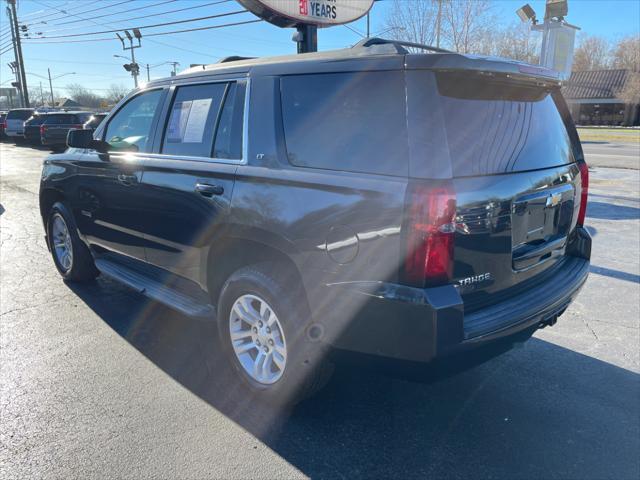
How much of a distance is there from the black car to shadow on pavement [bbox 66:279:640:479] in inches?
10.6

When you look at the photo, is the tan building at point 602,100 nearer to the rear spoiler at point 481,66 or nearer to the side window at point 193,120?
the rear spoiler at point 481,66

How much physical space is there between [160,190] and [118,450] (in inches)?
69.7

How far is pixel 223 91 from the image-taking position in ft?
10.9

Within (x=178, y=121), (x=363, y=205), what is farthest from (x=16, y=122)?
(x=363, y=205)

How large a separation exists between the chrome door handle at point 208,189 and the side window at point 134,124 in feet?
3.06

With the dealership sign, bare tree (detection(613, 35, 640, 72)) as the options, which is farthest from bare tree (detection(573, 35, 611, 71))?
the dealership sign

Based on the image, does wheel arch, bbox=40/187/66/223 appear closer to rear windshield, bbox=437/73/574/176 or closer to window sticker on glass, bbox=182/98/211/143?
window sticker on glass, bbox=182/98/211/143

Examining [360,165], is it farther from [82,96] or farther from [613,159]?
[82,96]

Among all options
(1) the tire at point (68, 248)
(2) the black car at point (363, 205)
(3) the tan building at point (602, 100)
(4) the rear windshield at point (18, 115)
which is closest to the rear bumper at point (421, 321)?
(2) the black car at point (363, 205)

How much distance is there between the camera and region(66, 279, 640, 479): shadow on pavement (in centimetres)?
258

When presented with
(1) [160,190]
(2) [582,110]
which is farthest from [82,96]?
(1) [160,190]

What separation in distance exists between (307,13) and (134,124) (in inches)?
163

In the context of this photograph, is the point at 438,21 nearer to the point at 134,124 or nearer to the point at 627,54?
the point at 134,124

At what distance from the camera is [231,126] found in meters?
3.20
